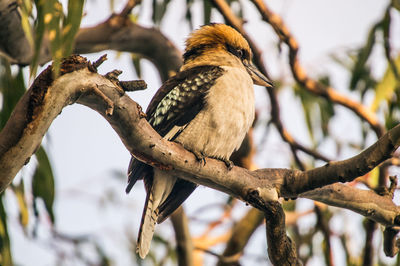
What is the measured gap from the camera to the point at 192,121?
2236mm

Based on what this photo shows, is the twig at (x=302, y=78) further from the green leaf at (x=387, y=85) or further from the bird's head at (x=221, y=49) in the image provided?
the bird's head at (x=221, y=49)

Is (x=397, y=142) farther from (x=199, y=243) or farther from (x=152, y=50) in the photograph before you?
(x=199, y=243)

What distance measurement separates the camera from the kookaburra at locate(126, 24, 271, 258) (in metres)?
2.22

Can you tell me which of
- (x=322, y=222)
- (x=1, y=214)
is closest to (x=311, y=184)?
(x=1, y=214)

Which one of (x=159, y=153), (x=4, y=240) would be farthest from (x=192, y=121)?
(x=4, y=240)

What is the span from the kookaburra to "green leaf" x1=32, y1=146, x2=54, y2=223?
403 millimetres

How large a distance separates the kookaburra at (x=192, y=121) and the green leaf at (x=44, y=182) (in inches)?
15.8

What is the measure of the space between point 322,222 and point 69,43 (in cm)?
232

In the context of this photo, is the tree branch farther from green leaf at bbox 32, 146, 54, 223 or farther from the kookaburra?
green leaf at bbox 32, 146, 54, 223

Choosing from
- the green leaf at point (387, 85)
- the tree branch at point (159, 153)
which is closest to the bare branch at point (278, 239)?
the tree branch at point (159, 153)

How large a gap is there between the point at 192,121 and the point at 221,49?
665 mm

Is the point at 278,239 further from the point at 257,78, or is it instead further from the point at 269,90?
the point at 269,90

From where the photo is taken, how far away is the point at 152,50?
3.19m

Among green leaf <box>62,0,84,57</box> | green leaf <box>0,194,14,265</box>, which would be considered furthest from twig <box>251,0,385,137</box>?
green leaf <box>0,194,14,265</box>
